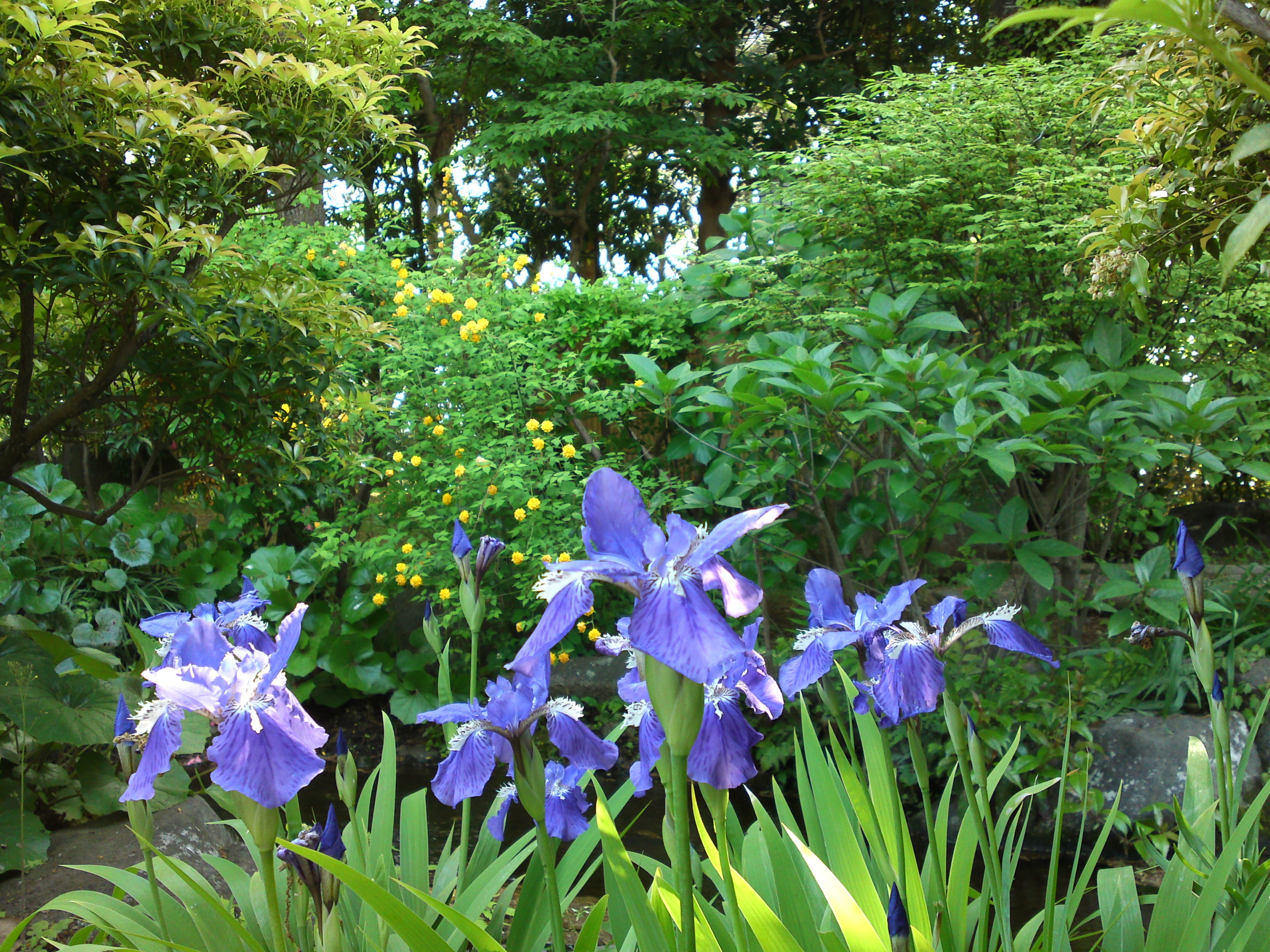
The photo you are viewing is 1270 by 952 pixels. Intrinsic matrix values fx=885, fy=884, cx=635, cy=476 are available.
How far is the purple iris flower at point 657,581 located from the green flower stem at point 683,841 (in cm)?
10

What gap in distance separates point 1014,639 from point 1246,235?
574 millimetres

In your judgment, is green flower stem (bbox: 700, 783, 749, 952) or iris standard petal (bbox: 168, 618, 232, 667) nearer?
green flower stem (bbox: 700, 783, 749, 952)

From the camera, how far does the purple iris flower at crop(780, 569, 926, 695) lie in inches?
44.2

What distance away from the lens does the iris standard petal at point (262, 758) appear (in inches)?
34.6

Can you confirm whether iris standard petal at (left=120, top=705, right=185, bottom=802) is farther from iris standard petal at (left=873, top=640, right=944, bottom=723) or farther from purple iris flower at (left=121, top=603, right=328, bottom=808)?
iris standard petal at (left=873, top=640, right=944, bottom=723)

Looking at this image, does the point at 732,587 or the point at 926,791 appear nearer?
the point at 732,587

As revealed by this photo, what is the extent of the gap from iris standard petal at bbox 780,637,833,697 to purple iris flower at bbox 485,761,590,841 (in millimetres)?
339

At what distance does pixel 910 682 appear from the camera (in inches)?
41.4

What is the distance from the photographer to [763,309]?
3.97m

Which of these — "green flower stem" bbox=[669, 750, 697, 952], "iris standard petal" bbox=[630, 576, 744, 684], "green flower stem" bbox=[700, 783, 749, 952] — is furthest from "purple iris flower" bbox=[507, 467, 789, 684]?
"green flower stem" bbox=[700, 783, 749, 952]

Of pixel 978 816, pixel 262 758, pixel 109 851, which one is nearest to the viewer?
pixel 262 758

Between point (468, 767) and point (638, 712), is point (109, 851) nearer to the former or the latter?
point (468, 767)

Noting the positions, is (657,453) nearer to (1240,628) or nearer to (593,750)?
(1240,628)

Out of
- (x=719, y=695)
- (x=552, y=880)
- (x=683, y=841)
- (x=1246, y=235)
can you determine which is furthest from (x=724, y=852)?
(x=1246, y=235)
